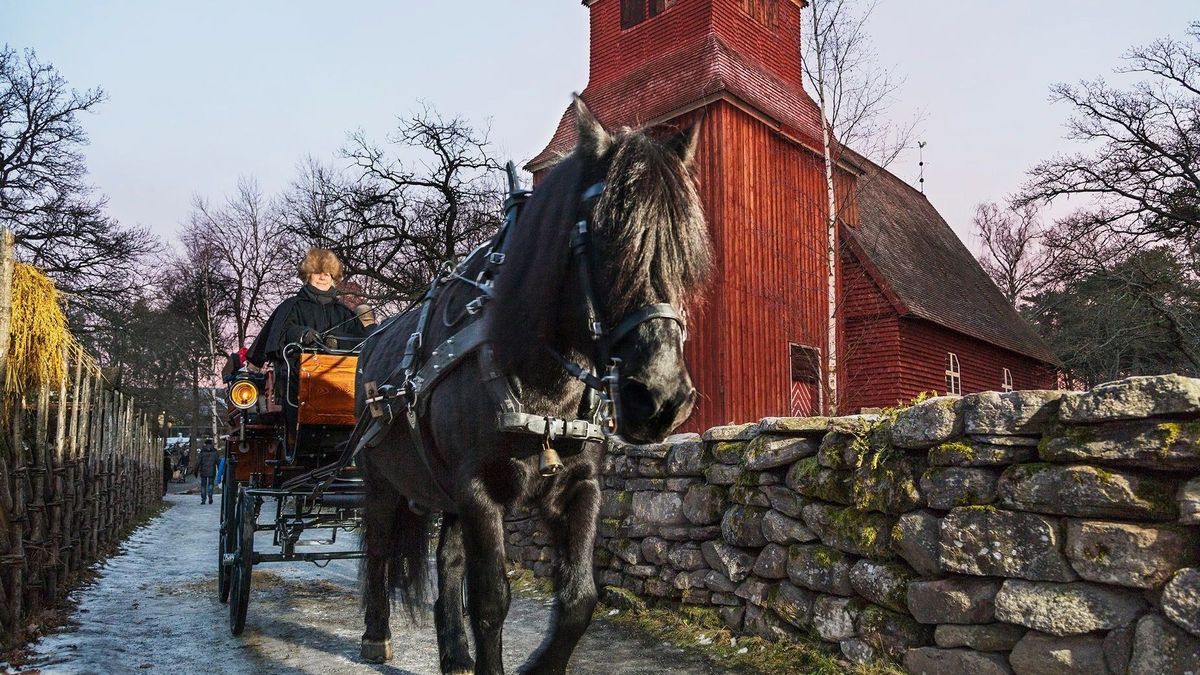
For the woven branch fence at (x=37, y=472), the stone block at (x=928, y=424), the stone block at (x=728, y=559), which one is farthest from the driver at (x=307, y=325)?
the stone block at (x=928, y=424)

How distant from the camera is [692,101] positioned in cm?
1591

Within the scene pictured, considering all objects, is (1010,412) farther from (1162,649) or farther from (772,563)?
(772,563)

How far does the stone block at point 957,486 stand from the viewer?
154 inches

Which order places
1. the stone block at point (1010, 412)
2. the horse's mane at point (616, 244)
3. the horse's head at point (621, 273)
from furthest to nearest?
the stone block at point (1010, 412), the horse's mane at point (616, 244), the horse's head at point (621, 273)

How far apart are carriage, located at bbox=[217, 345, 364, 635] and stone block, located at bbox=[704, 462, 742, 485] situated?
239 cm

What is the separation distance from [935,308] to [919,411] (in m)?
18.7

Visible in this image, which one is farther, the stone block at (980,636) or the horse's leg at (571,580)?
the stone block at (980,636)

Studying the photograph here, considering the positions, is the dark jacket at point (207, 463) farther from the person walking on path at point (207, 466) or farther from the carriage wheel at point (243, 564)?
the carriage wheel at point (243, 564)

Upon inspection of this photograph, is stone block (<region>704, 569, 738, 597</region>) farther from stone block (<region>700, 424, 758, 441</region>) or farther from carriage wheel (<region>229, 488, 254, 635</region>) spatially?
carriage wheel (<region>229, 488, 254, 635</region>)

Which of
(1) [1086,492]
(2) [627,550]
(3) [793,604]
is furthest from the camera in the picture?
(2) [627,550]

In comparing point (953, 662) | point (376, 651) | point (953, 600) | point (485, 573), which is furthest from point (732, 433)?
point (485, 573)

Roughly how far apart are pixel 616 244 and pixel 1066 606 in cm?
255

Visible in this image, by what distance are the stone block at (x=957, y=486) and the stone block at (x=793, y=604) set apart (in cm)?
110

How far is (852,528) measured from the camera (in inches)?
182
